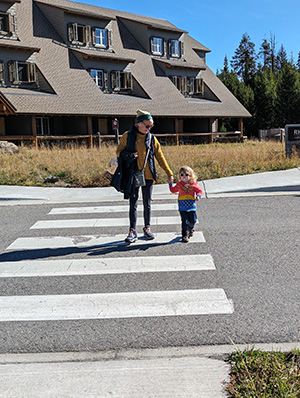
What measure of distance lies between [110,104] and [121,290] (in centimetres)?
2632

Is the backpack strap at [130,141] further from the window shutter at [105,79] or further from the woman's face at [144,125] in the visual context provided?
the window shutter at [105,79]

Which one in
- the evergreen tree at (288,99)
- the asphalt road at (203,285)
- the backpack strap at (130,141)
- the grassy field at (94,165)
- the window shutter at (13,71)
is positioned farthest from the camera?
the evergreen tree at (288,99)

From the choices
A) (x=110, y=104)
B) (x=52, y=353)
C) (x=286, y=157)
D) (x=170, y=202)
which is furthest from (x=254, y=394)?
(x=110, y=104)

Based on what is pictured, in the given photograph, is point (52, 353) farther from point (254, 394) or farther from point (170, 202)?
point (170, 202)

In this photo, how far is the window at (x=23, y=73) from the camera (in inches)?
1057

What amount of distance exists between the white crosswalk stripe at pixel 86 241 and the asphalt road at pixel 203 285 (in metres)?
0.21

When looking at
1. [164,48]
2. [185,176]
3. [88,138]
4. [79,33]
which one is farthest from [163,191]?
[164,48]

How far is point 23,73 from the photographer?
27812 millimetres

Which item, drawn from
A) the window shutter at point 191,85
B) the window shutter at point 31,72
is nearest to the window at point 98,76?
the window shutter at point 31,72

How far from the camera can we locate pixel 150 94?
1294 inches

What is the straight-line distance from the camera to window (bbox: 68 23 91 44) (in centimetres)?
3075

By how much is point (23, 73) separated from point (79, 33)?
6003 millimetres

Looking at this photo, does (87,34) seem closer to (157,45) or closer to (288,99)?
(157,45)

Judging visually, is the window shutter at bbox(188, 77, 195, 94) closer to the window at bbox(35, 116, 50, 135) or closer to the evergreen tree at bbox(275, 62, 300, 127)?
the evergreen tree at bbox(275, 62, 300, 127)
